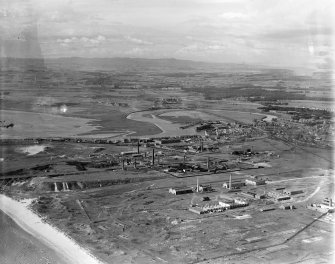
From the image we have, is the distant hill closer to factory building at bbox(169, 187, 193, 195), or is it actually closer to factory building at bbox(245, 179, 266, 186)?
factory building at bbox(245, 179, 266, 186)

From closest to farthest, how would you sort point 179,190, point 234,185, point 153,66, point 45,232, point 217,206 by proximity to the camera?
point 45,232
point 217,206
point 179,190
point 234,185
point 153,66

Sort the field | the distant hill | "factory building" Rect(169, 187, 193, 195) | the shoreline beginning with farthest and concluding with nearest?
the distant hill, "factory building" Rect(169, 187, 193, 195), the field, the shoreline

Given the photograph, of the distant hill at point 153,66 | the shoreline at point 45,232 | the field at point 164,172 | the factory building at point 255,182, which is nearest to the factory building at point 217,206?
the field at point 164,172

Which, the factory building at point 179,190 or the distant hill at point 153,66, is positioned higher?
the distant hill at point 153,66

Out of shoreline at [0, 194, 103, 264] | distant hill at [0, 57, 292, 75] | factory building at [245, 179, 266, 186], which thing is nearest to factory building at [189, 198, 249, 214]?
factory building at [245, 179, 266, 186]

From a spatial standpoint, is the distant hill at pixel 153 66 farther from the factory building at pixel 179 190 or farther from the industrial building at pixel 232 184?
the factory building at pixel 179 190

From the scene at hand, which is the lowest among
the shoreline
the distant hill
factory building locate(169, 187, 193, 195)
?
the shoreline

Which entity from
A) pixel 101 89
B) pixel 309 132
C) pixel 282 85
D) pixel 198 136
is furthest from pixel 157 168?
pixel 282 85

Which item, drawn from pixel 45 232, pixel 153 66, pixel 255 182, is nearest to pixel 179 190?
pixel 255 182

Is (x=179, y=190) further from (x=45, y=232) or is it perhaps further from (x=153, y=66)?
(x=153, y=66)
